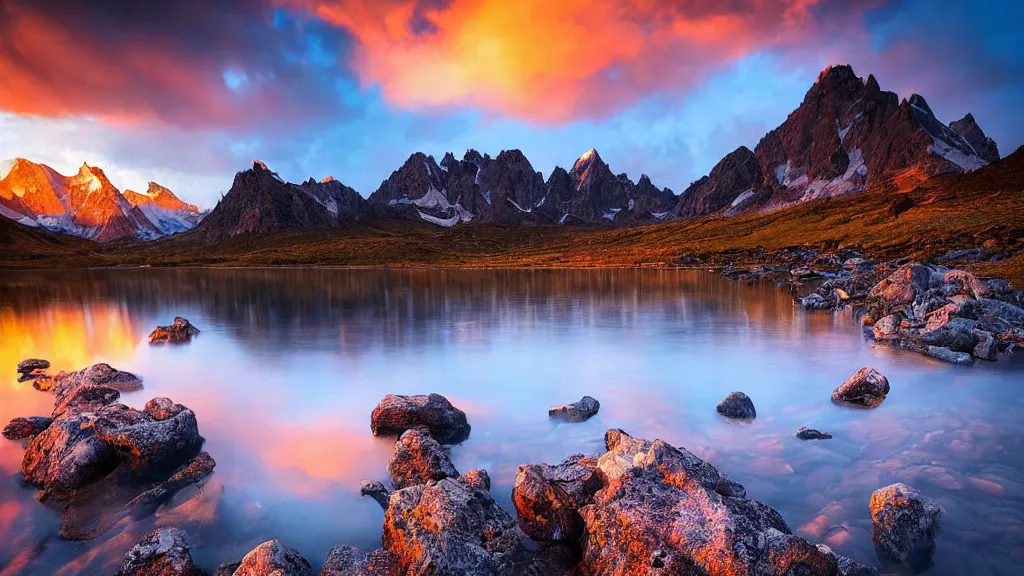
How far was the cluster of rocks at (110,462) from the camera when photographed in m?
11.7

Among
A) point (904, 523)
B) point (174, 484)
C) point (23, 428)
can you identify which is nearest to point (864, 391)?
point (904, 523)

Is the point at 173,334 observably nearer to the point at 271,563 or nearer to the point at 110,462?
the point at 110,462

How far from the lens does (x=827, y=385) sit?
67.1ft

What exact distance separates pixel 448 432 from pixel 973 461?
1394cm

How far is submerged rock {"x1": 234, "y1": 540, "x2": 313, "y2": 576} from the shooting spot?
27.3 ft

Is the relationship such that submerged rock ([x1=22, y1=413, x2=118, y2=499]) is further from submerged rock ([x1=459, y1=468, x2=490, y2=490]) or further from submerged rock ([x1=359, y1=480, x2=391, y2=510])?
submerged rock ([x1=459, y1=468, x2=490, y2=490])

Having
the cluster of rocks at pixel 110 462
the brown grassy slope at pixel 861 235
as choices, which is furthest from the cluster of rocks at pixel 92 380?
the brown grassy slope at pixel 861 235

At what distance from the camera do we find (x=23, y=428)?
16000 mm

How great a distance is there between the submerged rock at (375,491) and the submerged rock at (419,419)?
10.2 ft

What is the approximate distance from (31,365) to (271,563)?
2515 cm

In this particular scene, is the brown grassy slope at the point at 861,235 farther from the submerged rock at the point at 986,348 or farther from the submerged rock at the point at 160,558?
the submerged rock at the point at 160,558

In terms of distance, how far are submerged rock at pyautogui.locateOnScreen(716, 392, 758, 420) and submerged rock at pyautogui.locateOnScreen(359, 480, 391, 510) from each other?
11208mm

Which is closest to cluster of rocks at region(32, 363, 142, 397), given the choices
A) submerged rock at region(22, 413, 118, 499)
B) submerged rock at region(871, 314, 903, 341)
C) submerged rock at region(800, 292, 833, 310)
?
submerged rock at region(22, 413, 118, 499)

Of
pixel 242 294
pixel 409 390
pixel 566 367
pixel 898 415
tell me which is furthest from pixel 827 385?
pixel 242 294
